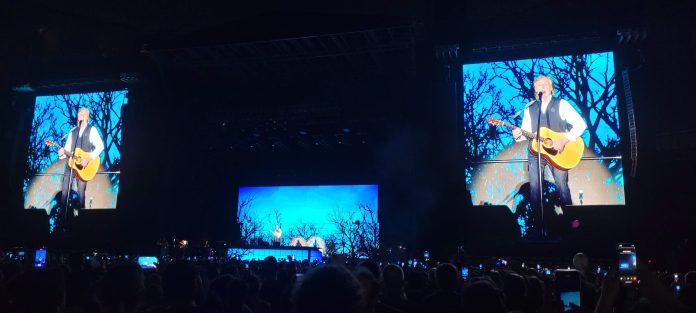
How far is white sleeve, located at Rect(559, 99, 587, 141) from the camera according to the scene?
1113 cm

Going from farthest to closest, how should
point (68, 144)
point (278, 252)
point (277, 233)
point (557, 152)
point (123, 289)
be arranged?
point (277, 233), point (68, 144), point (278, 252), point (557, 152), point (123, 289)

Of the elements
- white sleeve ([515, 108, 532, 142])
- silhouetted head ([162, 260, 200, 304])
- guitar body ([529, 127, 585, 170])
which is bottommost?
silhouetted head ([162, 260, 200, 304])

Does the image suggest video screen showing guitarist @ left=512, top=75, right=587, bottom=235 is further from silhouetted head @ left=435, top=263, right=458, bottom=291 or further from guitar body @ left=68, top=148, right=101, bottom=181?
guitar body @ left=68, top=148, right=101, bottom=181

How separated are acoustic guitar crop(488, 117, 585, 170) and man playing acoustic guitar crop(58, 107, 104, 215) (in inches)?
452

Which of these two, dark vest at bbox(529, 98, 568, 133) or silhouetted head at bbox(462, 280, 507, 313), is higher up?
dark vest at bbox(529, 98, 568, 133)

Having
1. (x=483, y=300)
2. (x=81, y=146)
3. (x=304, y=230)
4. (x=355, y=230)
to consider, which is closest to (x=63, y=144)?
(x=81, y=146)

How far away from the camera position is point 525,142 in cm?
1146

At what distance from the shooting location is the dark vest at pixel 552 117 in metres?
11.2

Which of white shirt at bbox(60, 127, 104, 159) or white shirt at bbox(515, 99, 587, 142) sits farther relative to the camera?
white shirt at bbox(60, 127, 104, 159)

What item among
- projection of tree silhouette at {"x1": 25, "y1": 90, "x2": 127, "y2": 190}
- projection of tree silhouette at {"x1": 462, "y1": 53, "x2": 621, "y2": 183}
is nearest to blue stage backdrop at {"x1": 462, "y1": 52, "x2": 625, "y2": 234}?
projection of tree silhouette at {"x1": 462, "y1": 53, "x2": 621, "y2": 183}

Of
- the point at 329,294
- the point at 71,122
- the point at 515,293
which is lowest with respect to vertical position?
the point at 515,293

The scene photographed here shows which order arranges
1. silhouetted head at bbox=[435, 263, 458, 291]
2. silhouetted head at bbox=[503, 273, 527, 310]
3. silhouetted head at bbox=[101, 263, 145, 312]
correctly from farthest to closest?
1. silhouetted head at bbox=[435, 263, 458, 291]
2. silhouetted head at bbox=[503, 273, 527, 310]
3. silhouetted head at bbox=[101, 263, 145, 312]

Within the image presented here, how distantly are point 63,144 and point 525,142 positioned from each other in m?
12.7

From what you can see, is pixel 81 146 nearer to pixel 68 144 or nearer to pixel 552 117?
pixel 68 144
